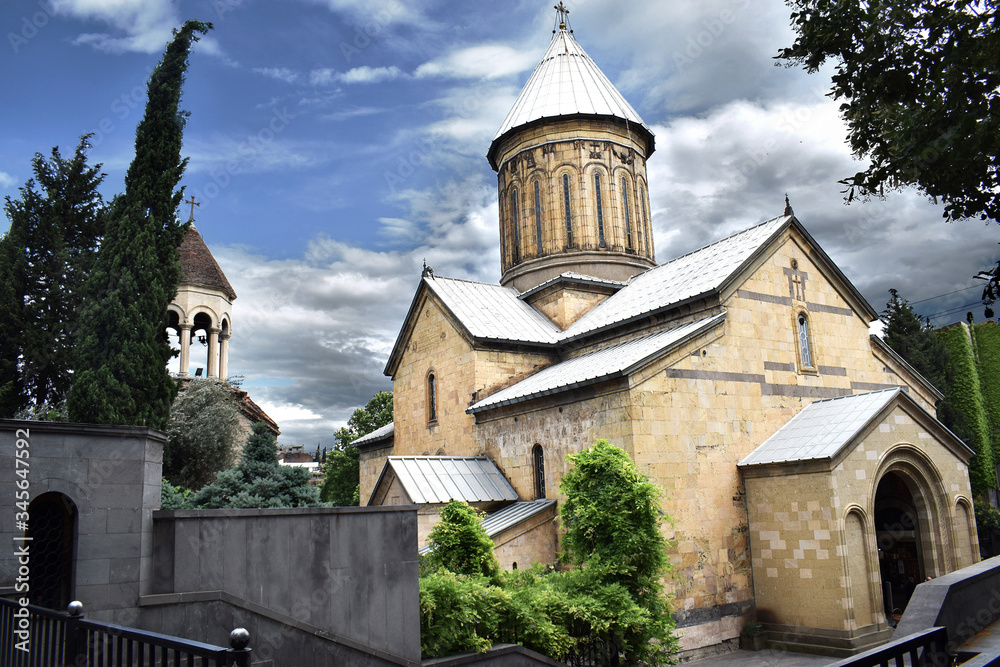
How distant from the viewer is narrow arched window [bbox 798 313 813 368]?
13.5 meters

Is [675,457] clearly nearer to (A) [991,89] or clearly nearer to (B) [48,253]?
(A) [991,89]

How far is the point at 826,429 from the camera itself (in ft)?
38.0

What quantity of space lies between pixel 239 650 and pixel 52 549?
325 centimetres

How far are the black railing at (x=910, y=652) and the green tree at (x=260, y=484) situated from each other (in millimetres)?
11922

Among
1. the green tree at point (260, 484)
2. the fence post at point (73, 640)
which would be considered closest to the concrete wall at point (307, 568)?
the fence post at point (73, 640)

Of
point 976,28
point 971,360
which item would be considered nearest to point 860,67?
point 976,28

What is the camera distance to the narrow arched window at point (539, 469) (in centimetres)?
1313

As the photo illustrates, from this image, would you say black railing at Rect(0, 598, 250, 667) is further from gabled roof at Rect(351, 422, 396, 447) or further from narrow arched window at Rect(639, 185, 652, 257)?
narrow arched window at Rect(639, 185, 652, 257)

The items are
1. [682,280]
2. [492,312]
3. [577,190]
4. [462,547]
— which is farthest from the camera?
[577,190]

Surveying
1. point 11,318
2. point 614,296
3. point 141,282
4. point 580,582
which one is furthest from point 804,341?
point 11,318

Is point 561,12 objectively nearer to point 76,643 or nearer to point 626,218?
point 626,218

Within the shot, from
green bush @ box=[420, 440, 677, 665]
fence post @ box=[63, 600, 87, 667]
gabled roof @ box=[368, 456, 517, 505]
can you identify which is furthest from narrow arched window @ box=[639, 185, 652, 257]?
fence post @ box=[63, 600, 87, 667]

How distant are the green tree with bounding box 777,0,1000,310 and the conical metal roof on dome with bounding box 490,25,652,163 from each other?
41.0 feet

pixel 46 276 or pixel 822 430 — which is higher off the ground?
pixel 46 276
